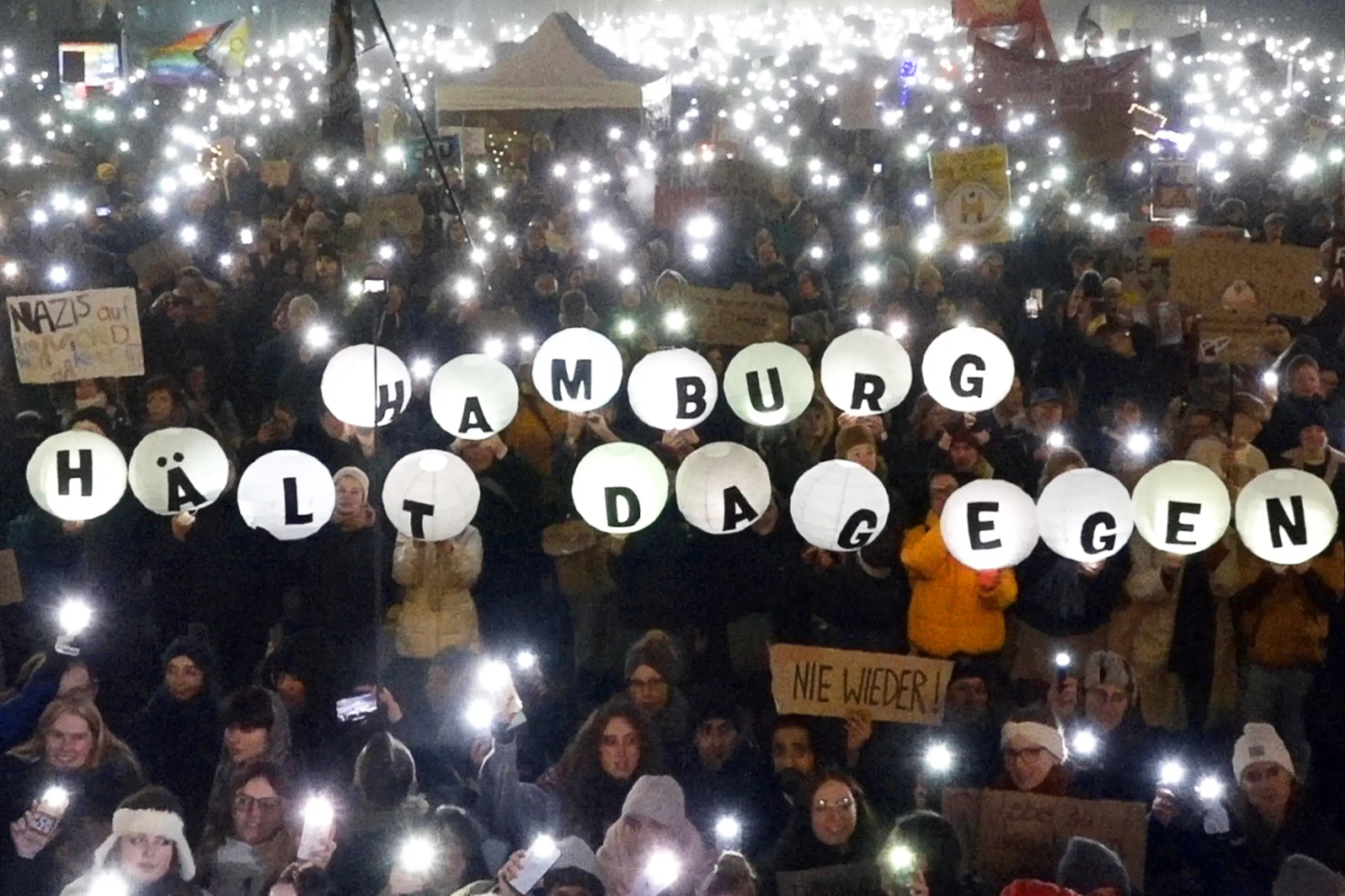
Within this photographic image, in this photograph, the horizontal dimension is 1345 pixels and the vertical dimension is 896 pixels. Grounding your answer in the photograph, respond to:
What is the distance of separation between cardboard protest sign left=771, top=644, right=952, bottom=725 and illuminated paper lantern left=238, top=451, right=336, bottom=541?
2.16m

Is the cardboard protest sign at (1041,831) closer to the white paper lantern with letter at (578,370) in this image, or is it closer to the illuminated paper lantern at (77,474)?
the white paper lantern with letter at (578,370)

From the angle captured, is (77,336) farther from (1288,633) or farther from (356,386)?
(1288,633)

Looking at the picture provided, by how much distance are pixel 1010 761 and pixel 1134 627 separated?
1.44m

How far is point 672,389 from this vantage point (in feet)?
22.2

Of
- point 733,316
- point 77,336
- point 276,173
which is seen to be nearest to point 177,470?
point 77,336

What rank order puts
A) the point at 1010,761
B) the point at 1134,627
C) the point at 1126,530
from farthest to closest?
the point at 1134,627 → the point at 1126,530 → the point at 1010,761

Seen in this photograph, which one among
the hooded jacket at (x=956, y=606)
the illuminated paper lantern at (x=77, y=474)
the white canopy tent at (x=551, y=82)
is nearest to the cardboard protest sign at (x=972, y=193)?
the hooded jacket at (x=956, y=606)

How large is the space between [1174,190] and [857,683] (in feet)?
23.7

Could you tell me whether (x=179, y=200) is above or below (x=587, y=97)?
below

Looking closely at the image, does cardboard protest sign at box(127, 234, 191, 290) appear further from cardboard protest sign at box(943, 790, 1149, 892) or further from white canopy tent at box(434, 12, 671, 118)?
cardboard protest sign at box(943, 790, 1149, 892)

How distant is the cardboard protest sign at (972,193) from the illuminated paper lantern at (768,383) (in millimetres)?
3744

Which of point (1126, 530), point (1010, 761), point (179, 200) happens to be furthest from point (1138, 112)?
point (1010, 761)

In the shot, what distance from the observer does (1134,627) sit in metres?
6.14

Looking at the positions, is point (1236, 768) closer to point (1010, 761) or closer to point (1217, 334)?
point (1010, 761)
